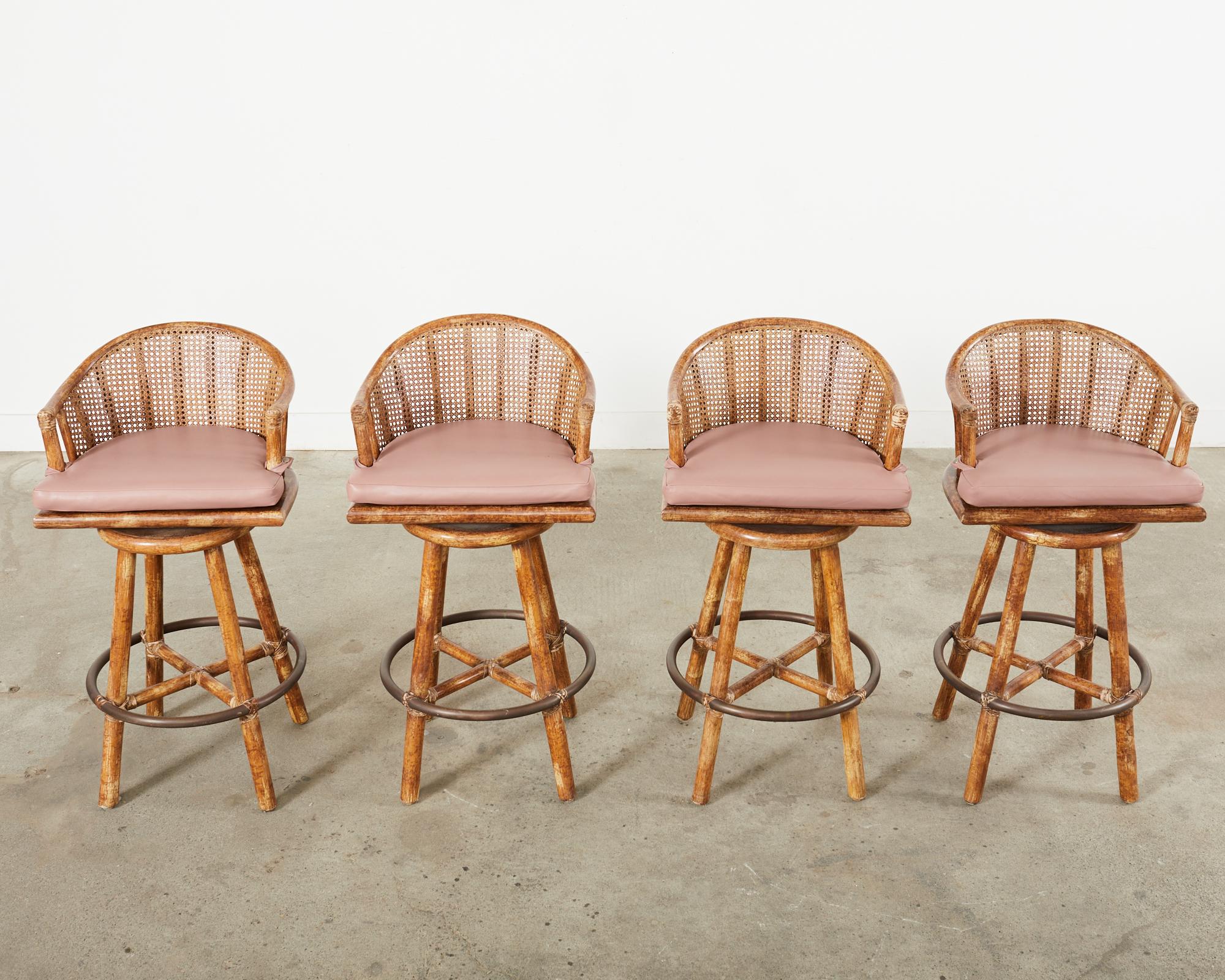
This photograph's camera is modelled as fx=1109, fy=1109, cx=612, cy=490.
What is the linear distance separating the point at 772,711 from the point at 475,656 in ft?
2.59

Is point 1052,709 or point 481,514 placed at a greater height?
point 481,514

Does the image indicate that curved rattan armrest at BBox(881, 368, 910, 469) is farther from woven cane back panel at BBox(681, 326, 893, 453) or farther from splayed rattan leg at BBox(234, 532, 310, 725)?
splayed rattan leg at BBox(234, 532, 310, 725)

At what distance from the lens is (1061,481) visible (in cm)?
250

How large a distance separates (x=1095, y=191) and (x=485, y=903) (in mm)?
4221

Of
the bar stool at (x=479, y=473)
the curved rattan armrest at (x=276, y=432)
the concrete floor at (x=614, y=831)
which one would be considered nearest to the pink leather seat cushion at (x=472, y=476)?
the bar stool at (x=479, y=473)

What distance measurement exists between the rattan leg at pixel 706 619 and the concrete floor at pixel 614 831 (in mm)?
75

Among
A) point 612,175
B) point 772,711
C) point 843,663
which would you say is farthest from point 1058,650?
point 612,175

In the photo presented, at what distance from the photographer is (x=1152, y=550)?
4.24 meters

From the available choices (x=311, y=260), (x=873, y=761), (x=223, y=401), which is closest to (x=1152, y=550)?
(x=873, y=761)

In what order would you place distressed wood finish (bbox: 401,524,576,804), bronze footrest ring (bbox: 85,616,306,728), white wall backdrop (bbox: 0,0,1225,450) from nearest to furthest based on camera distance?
distressed wood finish (bbox: 401,524,576,804) < bronze footrest ring (bbox: 85,616,306,728) < white wall backdrop (bbox: 0,0,1225,450)

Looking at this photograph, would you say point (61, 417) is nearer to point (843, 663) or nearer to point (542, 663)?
point (542, 663)

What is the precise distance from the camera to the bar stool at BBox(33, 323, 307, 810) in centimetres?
250

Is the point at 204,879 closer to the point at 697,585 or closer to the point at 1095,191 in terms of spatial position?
the point at 697,585

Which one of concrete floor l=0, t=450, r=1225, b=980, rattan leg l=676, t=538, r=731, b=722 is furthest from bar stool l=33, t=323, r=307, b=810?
rattan leg l=676, t=538, r=731, b=722
